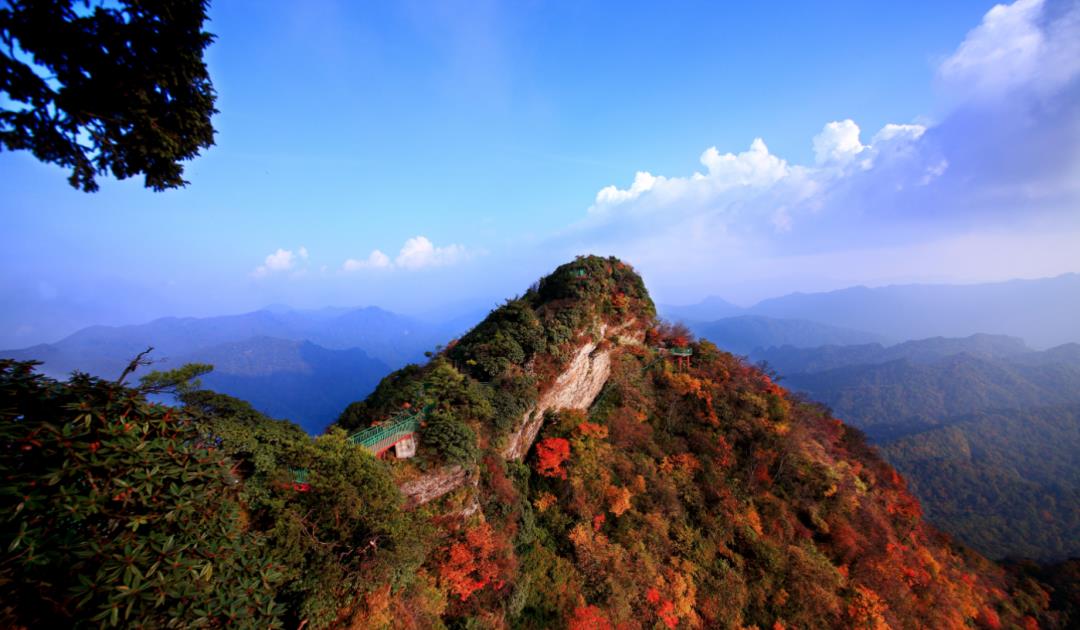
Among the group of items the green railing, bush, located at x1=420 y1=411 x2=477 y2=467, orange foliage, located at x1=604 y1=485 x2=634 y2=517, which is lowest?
orange foliage, located at x1=604 y1=485 x2=634 y2=517

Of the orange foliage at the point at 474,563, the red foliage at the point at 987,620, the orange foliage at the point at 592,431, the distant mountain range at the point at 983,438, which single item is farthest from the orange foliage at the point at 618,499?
the distant mountain range at the point at 983,438

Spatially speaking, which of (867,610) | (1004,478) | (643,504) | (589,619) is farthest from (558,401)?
(1004,478)

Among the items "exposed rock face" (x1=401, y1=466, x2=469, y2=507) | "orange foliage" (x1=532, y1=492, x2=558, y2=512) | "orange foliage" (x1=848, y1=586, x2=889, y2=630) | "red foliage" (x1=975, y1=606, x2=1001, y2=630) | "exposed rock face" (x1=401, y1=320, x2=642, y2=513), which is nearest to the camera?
"exposed rock face" (x1=401, y1=466, x2=469, y2=507)

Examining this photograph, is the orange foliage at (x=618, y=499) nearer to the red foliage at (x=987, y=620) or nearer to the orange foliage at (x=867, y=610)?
the orange foliage at (x=867, y=610)

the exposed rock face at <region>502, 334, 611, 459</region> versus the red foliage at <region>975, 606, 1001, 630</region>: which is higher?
the exposed rock face at <region>502, 334, 611, 459</region>

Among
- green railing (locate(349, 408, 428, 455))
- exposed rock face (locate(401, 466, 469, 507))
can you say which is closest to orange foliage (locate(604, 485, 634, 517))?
exposed rock face (locate(401, 466, 469, 507))

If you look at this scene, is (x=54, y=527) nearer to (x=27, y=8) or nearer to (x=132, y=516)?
(x=132, y=516)

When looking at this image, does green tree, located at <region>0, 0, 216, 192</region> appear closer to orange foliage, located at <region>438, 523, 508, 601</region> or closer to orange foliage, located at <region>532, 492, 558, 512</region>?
orange foliage, located at <region>438, 523, 508, 601</region>
